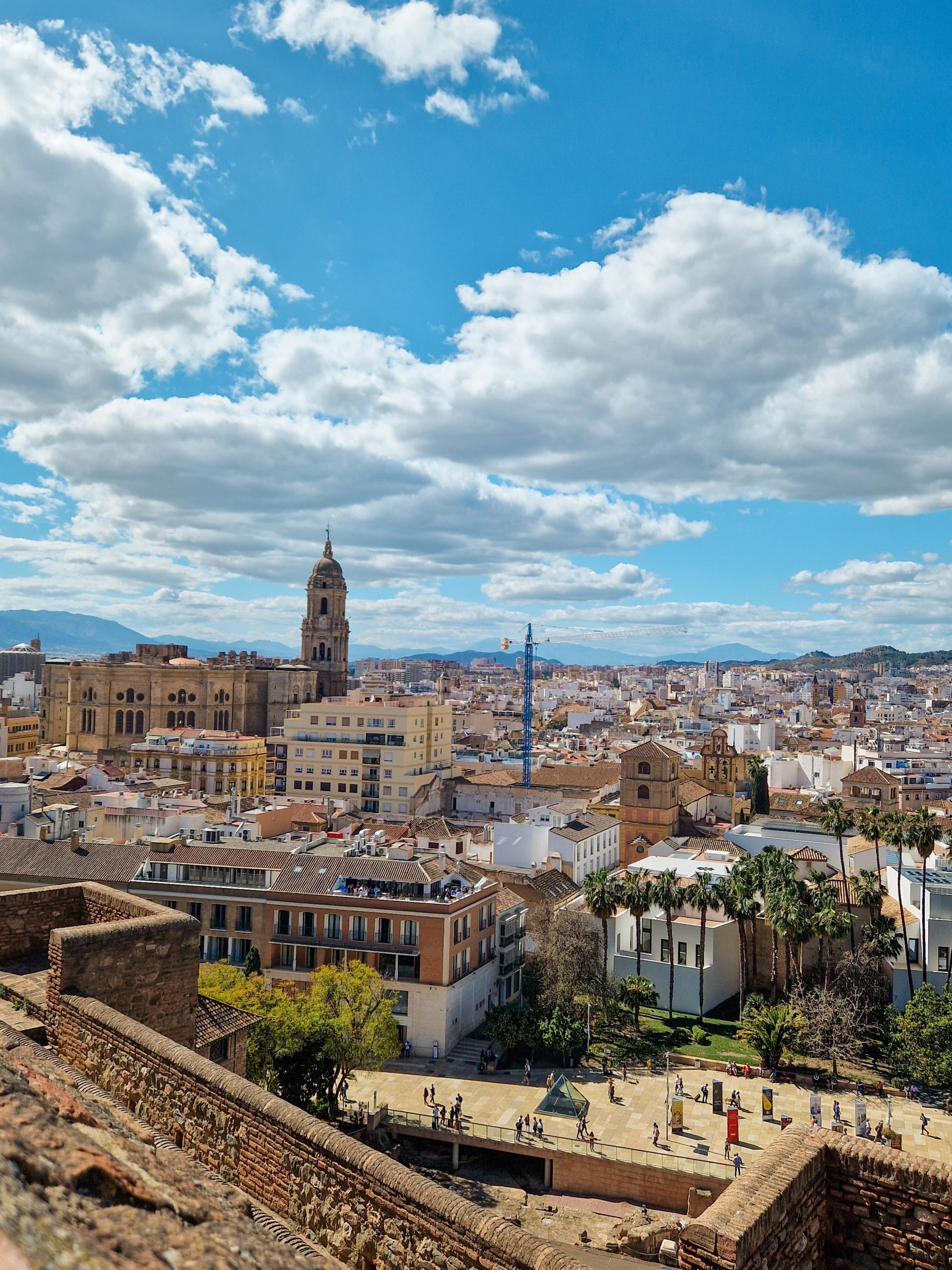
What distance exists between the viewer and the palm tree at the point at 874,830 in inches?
1601

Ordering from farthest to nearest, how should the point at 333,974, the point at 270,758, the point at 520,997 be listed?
the point at 270,758 < the point at 520,997 < the point at 333,974

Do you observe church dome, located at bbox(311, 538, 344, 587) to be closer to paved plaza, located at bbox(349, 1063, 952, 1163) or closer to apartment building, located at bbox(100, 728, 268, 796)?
apartment building, located at bbox(100, 728, 268, 796)

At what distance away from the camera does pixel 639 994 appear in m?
37.2

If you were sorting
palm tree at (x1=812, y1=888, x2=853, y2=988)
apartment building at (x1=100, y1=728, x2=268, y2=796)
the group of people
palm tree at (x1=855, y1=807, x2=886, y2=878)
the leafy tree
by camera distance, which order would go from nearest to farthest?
1. the group of people
2. the leafy tree
3. palm tree at (x1=812, y1=888, x2=853, y2=988)
4. palm tree at (x1=855, y1=807, x2=886, y2=878)
5. apartment building at (x1=100, y1=728, x2=268, y2=796)

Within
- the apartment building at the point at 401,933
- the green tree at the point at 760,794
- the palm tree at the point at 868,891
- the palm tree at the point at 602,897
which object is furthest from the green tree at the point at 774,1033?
the green tree at the point at 760,794

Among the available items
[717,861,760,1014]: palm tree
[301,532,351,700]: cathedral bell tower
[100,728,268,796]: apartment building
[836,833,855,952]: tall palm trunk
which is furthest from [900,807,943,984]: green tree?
[301,532,351,700]: cathedral bell tower

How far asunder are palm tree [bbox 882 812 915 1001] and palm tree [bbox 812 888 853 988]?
2.12 m

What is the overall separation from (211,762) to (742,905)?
52.9 m

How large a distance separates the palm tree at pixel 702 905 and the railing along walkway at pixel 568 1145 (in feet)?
41.1

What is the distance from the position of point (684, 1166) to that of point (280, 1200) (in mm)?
22964

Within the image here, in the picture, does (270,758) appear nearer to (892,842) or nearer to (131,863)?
(131,863)

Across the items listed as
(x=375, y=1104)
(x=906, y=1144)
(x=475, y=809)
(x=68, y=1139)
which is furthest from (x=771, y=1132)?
(x=475, y=809)

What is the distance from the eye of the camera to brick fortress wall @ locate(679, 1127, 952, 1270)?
5.52 m

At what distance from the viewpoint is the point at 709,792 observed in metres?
77.2
